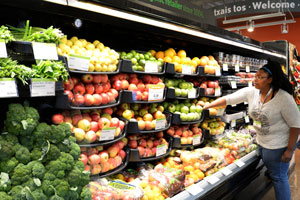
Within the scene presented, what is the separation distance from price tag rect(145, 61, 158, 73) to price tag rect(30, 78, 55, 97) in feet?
3.94

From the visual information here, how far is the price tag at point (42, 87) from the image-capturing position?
139 cm

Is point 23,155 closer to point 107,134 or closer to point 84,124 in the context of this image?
point 84,124

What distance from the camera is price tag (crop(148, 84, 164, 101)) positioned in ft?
8.30

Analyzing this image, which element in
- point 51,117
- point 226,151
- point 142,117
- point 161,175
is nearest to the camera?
point 51,117

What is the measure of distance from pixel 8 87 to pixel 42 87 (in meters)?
0.19

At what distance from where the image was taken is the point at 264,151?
9.95 ft

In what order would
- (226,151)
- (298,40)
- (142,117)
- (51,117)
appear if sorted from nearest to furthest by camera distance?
1. (51,117)
2. (142,117)
3. (226,151)
4. (298,40)

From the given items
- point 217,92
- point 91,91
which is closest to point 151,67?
point 91,91

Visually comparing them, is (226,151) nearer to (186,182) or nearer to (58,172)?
(186,182)

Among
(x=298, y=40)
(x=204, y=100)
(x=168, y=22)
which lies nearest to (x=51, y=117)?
(x=168, y=22)

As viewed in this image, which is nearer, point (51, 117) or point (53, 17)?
point (51, 117)

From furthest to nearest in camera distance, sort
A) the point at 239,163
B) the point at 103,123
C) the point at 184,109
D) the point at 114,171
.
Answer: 1. the point at 239,163
2. the point at 184,109
3. the point at 114,171
4. the point at 103,123

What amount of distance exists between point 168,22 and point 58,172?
5.55 ft

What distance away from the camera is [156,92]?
102 inches
